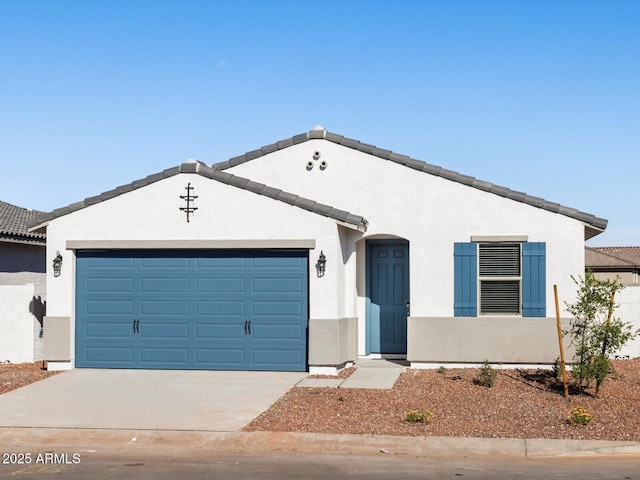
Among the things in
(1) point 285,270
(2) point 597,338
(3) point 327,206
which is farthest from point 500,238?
(1) point 285,270

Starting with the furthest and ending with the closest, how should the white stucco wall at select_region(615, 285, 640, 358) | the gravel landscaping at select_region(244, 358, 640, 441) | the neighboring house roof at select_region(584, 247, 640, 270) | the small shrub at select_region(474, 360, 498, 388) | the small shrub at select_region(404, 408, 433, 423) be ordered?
1. the neighboring house roof at select_region(584, 247, 640, 270)
2. the white stucco wall at select_region(615, 285, 640, 358)
3. the small shrub at select_region(474, 360, 498, 388)
4. the small shrub at select_region(404, 408, 433, 423)
5. the gravel landscaping at select_region(244, 358, 640, 441)

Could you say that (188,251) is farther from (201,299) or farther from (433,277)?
(433,277)

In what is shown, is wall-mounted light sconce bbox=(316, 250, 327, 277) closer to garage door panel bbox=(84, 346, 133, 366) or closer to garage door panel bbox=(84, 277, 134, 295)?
garage door panel bbox=(84, 277, 134, 295)

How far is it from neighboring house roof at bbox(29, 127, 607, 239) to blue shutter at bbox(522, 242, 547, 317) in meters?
0.82

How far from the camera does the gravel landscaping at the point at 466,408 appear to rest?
11.0 metres

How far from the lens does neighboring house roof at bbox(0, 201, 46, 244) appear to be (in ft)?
71.2

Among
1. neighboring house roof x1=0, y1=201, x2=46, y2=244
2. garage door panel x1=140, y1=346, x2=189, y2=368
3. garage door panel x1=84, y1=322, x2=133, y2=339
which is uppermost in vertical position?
neighboring house roof x1=0, y1=201, x2=46, y2=244

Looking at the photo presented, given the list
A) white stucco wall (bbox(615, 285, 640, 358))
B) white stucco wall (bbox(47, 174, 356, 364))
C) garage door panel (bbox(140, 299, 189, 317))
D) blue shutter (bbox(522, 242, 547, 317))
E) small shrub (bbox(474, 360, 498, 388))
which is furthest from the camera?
white stucco wall (bbox(615, 285, 640, 358))

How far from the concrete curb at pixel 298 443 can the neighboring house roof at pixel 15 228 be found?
1047cm

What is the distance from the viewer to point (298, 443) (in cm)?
1058

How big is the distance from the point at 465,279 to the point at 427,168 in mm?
2291

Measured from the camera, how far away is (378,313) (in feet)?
58.6

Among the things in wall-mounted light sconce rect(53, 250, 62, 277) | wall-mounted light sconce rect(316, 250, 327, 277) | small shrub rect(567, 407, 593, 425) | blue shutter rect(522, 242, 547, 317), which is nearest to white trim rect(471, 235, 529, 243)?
blue shutter rect(522, 242, 547, 317)

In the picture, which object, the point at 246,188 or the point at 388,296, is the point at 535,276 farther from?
the point at 246,188
